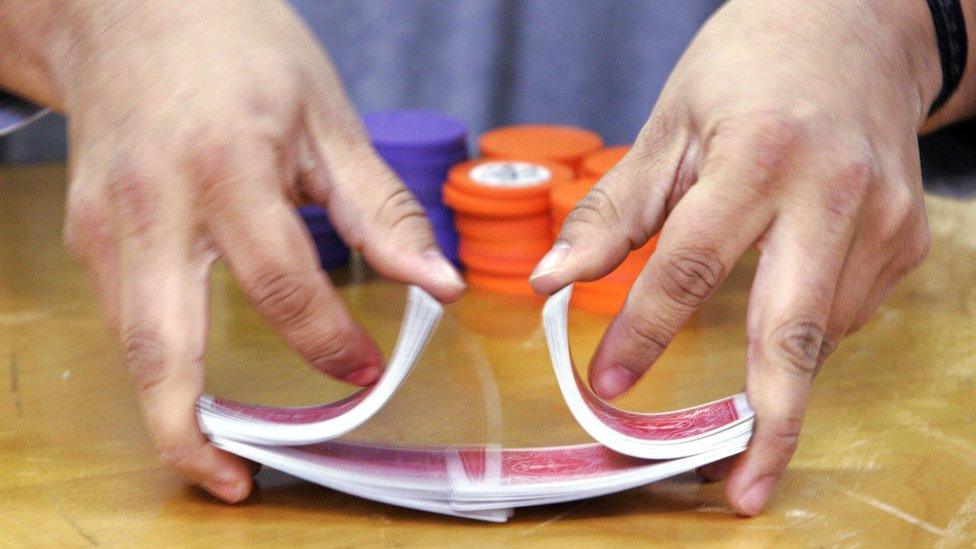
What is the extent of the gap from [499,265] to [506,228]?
5 cm

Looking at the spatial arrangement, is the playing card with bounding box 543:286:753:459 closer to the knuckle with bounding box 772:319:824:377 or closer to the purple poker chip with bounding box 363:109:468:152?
the knuckle with bounding box 772:319:824:377

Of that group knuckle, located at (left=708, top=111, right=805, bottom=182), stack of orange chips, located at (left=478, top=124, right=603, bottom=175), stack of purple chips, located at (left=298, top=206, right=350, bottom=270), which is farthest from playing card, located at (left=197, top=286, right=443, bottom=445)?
stack of orange chips, located at (left=478, top=124, right=603, bottom=175)

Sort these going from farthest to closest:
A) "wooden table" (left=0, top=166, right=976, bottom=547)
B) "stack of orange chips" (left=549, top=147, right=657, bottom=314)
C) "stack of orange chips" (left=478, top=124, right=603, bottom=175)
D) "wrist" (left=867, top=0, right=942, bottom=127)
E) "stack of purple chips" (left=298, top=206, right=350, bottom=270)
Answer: "stack of orange chips" (left=478, top=124, right=603, bottom=175)
"stack of purple chips" (left=298, top=206, right=350, bottom=270)
"stack of orange chips" (left=549, top=147, right=657, bottom=314)
"wrist" (left=867, top=0, right=942, bottom=127)
"wooden table" (left=0, top=166, right=976, bottom=547)

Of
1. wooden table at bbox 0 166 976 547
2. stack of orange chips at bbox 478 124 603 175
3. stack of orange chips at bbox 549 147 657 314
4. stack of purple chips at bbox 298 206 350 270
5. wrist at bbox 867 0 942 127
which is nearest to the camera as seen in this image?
wooden table at bbox 0 166 976 547

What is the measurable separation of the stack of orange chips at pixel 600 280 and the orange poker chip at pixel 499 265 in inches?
2.2

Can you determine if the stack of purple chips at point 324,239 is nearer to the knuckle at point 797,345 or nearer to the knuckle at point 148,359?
the knuckle at point 148,359

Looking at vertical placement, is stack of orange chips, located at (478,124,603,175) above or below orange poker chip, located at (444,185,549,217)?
below

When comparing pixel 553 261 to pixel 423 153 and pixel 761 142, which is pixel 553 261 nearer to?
pixel 761 142

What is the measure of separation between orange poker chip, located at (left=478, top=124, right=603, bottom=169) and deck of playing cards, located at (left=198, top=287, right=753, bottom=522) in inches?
23.6

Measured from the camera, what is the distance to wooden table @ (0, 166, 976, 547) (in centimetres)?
77

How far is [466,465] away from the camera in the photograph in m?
0.82

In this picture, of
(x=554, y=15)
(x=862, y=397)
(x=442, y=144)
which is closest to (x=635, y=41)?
(x=554, y=15)

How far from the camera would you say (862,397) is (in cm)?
98

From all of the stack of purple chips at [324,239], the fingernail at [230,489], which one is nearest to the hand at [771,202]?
the fingernail at [230,489]
